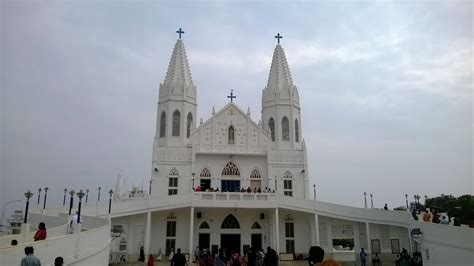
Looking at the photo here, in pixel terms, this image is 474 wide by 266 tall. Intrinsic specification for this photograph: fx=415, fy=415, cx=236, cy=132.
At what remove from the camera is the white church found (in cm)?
3139

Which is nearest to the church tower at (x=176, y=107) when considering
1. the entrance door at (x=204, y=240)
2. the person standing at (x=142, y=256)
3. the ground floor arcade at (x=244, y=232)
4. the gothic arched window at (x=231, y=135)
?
the gothic arched window at (x=231, y=135)

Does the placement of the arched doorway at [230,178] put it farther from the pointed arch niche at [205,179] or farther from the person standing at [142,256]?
the person standing at [142,256]

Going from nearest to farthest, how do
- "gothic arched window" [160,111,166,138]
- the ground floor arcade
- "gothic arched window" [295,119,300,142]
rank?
1. the ground floor arcade
2. "gothic arched window" [160,111,166,138]
3. "gothic arched window" [295,119,300,142]

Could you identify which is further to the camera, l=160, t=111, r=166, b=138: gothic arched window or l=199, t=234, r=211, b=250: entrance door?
l=160, t=111, r=166, b=138: gothic arched window

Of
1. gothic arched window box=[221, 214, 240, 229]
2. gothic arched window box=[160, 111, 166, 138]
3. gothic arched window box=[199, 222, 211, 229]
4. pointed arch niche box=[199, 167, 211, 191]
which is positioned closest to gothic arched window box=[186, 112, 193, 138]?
gothic arched window box=[160, 111, 166, 138]

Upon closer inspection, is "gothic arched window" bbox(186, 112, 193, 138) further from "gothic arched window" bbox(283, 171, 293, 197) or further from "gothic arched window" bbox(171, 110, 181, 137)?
"gothic arched window" bbox(283, 171, 293, 197)

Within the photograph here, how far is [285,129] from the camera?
3975 centimetres

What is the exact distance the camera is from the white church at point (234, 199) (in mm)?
31391

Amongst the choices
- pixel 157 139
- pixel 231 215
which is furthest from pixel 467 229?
pixel 157 139

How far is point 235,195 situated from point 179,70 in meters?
14.9

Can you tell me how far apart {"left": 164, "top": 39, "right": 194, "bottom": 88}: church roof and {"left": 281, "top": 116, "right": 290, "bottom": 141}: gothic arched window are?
966 cm

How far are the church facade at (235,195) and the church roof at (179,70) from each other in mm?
101

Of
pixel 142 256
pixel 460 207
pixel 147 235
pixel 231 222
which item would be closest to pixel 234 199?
pixel 231 222

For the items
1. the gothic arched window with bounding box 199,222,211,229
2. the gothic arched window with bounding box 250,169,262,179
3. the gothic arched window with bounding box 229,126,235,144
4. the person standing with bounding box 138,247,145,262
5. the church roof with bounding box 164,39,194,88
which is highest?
the church roof with bounding box 164,39,194,88
